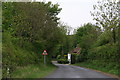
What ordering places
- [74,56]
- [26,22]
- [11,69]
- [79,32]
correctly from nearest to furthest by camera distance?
[11,69]
[26,22]
[74,56]
[79,32]

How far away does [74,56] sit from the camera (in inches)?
2746

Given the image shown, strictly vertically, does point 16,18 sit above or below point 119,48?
above

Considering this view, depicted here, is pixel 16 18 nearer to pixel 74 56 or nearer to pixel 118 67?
pixel 118 67

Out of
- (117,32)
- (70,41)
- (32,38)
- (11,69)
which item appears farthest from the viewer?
(70,41)

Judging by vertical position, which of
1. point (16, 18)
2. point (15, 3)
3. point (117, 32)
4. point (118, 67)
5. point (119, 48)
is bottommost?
point (118, 67)

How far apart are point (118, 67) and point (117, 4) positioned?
778cm

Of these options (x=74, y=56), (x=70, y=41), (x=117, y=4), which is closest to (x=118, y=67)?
(x=117, y=4)

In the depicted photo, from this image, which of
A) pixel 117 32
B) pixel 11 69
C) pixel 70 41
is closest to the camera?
pixel 11 69

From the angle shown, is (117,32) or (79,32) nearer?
(117,32)

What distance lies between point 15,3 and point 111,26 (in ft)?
48.6

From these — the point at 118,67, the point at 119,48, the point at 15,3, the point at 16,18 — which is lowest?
the point at 118,67

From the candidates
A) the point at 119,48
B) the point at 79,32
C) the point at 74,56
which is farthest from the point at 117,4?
the point at 79,32

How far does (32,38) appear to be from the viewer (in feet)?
116

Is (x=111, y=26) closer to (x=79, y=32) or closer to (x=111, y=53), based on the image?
(x=111, y=53)
